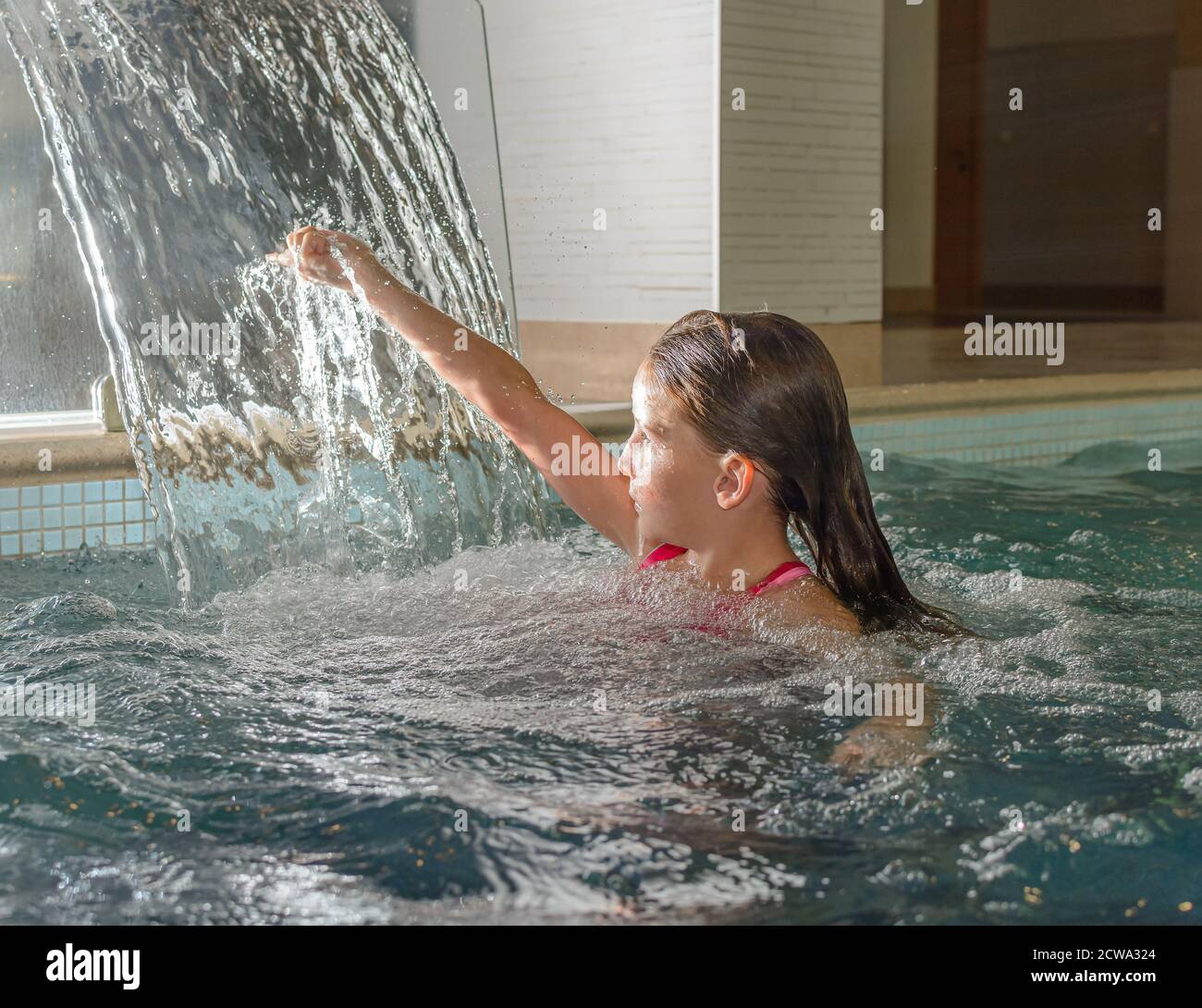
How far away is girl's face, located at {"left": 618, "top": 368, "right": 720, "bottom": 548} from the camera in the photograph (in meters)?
2.05

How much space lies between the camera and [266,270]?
297 cm

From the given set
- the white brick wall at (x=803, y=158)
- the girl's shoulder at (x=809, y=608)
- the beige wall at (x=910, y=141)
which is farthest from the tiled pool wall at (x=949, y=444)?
the beige wall at (x=910, y=141)

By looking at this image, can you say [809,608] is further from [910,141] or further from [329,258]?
[910,141]

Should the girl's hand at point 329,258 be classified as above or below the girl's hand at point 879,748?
above

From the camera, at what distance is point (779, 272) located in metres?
6.13

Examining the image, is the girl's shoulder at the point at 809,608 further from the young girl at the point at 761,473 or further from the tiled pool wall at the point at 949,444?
the tiled pool wall at the point at 949,444

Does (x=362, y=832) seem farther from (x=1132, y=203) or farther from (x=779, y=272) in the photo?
(x=1132, y=203)

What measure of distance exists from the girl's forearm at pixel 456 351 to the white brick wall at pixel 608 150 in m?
3.71

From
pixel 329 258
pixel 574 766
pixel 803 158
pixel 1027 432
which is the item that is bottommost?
pixel 574 766

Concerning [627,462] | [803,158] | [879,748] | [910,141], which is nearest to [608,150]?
[803,158]

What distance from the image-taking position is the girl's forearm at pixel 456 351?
7.43ft

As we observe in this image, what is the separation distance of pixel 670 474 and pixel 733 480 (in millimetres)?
98

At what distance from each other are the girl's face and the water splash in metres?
0.99

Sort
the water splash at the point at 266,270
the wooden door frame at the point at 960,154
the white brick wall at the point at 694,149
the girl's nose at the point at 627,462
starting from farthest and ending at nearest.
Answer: the wooden door frame at the point at 960,154 → the white brick wall at the point at 694,149 → the water splash at the point at 266,270 → the girl's nose at the point at 627,462
